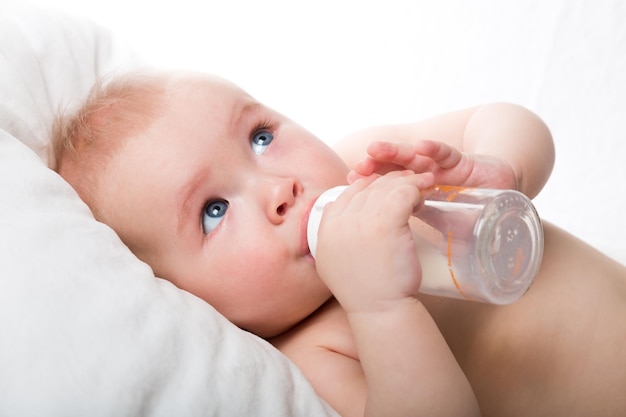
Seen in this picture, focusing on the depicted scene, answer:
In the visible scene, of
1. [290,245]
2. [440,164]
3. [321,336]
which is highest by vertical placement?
[440,164]

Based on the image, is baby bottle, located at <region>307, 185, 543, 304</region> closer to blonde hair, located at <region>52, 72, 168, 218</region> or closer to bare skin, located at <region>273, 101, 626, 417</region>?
bare skin, located at <region>273, 101, 626, 417</region>

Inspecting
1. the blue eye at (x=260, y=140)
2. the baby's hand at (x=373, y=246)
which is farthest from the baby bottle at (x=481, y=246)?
the blue eye at (x=260, y=140)

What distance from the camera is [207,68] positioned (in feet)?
6.76

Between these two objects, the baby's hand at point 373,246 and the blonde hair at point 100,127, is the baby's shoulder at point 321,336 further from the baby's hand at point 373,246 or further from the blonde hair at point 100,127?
the blonde hair at point 100,127

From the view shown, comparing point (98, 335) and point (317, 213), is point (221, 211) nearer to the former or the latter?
point (317, 213)

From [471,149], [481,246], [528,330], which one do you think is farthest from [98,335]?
[471,149]

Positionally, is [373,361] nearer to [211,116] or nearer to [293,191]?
[293,191]

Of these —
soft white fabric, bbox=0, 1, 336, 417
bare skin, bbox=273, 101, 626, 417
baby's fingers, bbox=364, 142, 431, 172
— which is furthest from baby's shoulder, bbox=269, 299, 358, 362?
baby's fingers, bbox=364, 142, 431, 172

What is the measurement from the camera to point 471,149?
1299mm

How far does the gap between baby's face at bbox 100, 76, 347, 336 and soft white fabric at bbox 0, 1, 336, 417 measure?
0.11 metres

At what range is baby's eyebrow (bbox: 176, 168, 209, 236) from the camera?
101cm

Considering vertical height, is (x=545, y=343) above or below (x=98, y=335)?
below

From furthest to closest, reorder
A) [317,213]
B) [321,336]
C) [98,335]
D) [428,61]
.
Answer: [428,61] < [321,336] < [317,213] < [98,335]

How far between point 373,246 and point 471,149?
55cm
